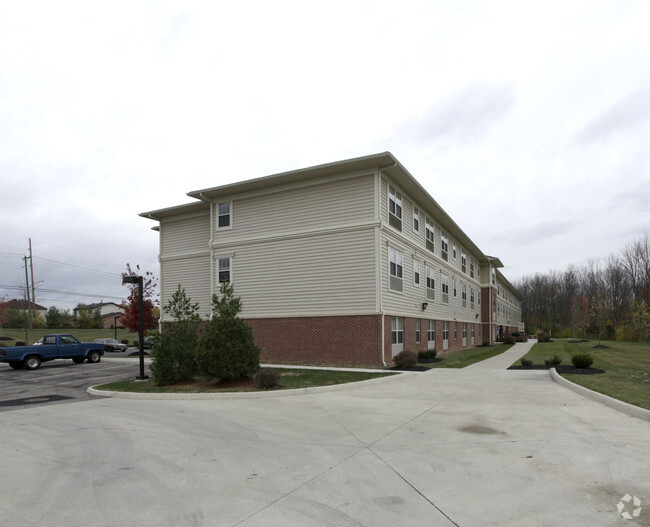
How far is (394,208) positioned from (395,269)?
119 inches

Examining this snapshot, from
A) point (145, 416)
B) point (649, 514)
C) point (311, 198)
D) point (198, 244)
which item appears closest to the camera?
point (649, 514)

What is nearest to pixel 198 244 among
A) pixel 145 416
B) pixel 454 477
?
pixel 145 416

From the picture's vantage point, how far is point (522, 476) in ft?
18.0

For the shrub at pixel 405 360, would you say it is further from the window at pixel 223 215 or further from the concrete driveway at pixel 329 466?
the window at pixel 223 215

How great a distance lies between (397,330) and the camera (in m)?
22.0

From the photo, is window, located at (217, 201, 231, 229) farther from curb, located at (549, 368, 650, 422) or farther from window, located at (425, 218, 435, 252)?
curb, located at (549, 368, 650, 422)

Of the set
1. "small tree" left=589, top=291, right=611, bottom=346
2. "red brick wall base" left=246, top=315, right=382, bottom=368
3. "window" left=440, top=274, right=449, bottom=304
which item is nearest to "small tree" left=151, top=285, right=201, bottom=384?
"red brick wall base" left=246, top=315, right=382, bottom=368

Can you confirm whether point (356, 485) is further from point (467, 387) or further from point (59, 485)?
point (467, 387)

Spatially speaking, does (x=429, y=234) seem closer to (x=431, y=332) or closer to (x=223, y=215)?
(x=431, y=332)

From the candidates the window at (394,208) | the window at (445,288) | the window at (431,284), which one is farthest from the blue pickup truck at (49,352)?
the window at (445,288)

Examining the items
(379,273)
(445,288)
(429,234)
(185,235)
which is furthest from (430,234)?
(185,235)

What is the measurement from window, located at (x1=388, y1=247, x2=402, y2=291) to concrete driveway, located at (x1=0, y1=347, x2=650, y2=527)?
10811 mm

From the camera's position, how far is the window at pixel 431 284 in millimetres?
27891

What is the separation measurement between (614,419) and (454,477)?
5.11 metres
